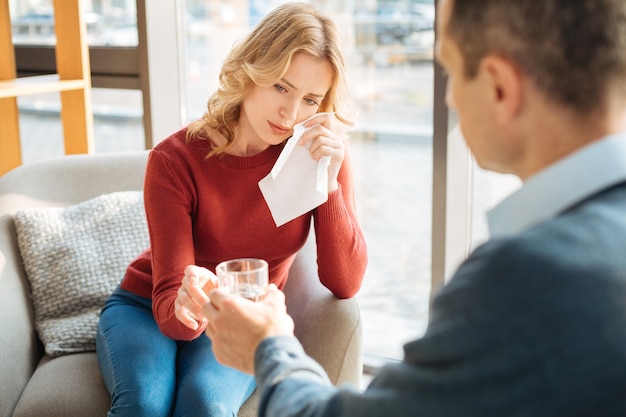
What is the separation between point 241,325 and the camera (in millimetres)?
1114

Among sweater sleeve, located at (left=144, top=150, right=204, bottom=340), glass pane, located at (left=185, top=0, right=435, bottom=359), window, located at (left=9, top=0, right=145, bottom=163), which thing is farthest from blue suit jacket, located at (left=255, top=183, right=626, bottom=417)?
window, located at (left=9, top=0, right=145, bottom=163)

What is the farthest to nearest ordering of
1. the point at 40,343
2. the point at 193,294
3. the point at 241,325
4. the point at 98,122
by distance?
the point at 98,122
the point at 40,343
the point at 193,294
the point at 241,325

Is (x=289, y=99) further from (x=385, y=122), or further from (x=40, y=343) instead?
(x=385, y=122)

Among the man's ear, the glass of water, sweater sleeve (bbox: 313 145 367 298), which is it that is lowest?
sweater sleeve (bbox: 313 145 367 298)

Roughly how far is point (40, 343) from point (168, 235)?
22.2 inches

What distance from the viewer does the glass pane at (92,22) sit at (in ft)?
9.54

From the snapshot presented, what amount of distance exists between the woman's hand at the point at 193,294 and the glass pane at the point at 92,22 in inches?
61.5

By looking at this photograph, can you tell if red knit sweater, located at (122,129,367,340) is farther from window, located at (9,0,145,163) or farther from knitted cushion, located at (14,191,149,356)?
window, located at (9,0,145,163)

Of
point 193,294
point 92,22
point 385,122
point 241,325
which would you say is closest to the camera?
point 241,325

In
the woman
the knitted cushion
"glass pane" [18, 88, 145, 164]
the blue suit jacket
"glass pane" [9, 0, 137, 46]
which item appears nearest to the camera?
the blue suit jacket

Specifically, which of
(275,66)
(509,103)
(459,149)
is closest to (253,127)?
(275,66)

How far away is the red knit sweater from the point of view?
181 cm

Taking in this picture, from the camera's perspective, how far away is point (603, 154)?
2.70 ft

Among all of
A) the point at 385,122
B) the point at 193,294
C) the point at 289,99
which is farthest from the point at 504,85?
the point at 385,122
